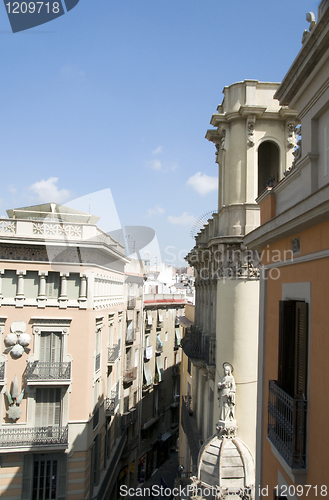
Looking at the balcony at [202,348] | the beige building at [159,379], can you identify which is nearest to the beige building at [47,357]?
the balcony at [202,348]

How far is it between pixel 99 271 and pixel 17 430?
7.54 m

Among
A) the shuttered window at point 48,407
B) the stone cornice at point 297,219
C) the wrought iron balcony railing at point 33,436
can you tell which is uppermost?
the stone cornice at point 297,219

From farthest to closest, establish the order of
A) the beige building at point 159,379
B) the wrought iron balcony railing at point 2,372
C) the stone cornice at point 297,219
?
the beige building at point 159,379
the wrought iron balcony railing at point 2,372
the stone cornice at point 297,219

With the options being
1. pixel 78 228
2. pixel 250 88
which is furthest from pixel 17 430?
pixel 250 88

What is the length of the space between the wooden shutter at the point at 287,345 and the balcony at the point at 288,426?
0.21m

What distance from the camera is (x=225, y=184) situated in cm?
1509

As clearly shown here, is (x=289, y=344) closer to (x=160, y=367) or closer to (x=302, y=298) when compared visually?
(x=302, y=298)

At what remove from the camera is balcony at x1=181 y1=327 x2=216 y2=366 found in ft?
51.9

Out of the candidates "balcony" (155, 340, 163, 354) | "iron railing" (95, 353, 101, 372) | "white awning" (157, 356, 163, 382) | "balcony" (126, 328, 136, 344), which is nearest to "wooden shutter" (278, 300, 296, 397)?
"iron railing" (95, 353, 101, 372)

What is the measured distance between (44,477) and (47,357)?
4.96 metres

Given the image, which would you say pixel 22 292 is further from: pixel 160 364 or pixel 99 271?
pixel 160 364

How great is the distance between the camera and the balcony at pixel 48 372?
16.9m

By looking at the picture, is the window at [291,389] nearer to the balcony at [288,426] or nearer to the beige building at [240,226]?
the balcony at [288,426]

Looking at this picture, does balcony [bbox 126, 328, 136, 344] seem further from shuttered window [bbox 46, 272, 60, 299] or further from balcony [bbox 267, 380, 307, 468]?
balcony [bbox 267, 380, 307, 468]
